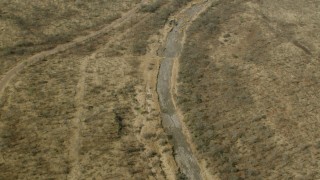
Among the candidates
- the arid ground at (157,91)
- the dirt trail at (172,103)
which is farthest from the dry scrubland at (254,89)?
the dirt trail at (172,103)

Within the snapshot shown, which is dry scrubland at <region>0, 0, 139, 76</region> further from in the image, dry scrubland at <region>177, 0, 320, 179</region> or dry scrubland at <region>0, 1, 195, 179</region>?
dry scrubland at <region>177, 0, 320, 179</region>

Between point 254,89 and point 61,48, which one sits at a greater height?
point 61,48

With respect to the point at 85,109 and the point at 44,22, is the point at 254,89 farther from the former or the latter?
the point at 44,22

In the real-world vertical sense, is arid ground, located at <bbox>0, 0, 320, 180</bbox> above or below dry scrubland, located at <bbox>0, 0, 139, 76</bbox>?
below

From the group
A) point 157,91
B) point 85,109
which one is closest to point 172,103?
point 157,91

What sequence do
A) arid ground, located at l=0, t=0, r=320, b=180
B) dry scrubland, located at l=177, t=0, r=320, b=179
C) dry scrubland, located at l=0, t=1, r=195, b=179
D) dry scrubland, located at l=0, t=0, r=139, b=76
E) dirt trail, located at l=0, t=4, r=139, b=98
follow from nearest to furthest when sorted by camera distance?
dry scrubland, located at l=0, t=1, r=195, b=179
arid ground, located at l=0, t=0, r=320, b=180
dry scrubland, located at l=177, t=0, r=320, b=179
dirt trail, located at l=0, t=4, r=139, b=98
dry scrubland, located at l=0, t=0, r=139, b=76

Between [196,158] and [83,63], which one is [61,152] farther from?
[83,63]

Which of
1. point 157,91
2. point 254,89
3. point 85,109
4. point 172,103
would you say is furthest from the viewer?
point 254,89

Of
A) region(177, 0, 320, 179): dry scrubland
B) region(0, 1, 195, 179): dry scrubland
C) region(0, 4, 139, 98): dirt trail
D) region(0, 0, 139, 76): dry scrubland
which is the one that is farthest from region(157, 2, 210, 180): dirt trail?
region(0, 0, 139, 76): dry scrubland
